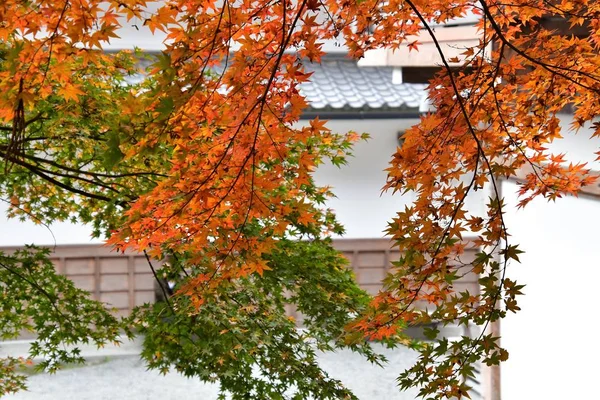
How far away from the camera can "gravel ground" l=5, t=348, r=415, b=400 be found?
764cm

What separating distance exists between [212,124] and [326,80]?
6553 millimetres

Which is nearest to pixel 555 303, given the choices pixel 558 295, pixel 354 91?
pixel 558 295

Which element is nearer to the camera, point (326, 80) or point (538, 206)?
point (538, 206)

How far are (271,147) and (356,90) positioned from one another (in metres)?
6.33

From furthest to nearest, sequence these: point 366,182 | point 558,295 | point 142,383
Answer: point 366,182
point 142,383
point 558,295

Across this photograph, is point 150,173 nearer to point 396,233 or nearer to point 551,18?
point 396,233

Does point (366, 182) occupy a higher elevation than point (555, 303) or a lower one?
higher

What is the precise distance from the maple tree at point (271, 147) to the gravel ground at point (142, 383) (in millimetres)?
4369

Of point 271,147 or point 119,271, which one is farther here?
point 119,271

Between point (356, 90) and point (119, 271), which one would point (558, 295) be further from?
point (119, 271)

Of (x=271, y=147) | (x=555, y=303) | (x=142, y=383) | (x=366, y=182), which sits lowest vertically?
(x=142, y=383)

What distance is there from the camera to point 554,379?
435cm

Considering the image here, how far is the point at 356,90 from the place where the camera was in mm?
8258

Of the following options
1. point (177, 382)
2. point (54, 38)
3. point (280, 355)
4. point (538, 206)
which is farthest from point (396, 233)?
point (177, 382)
